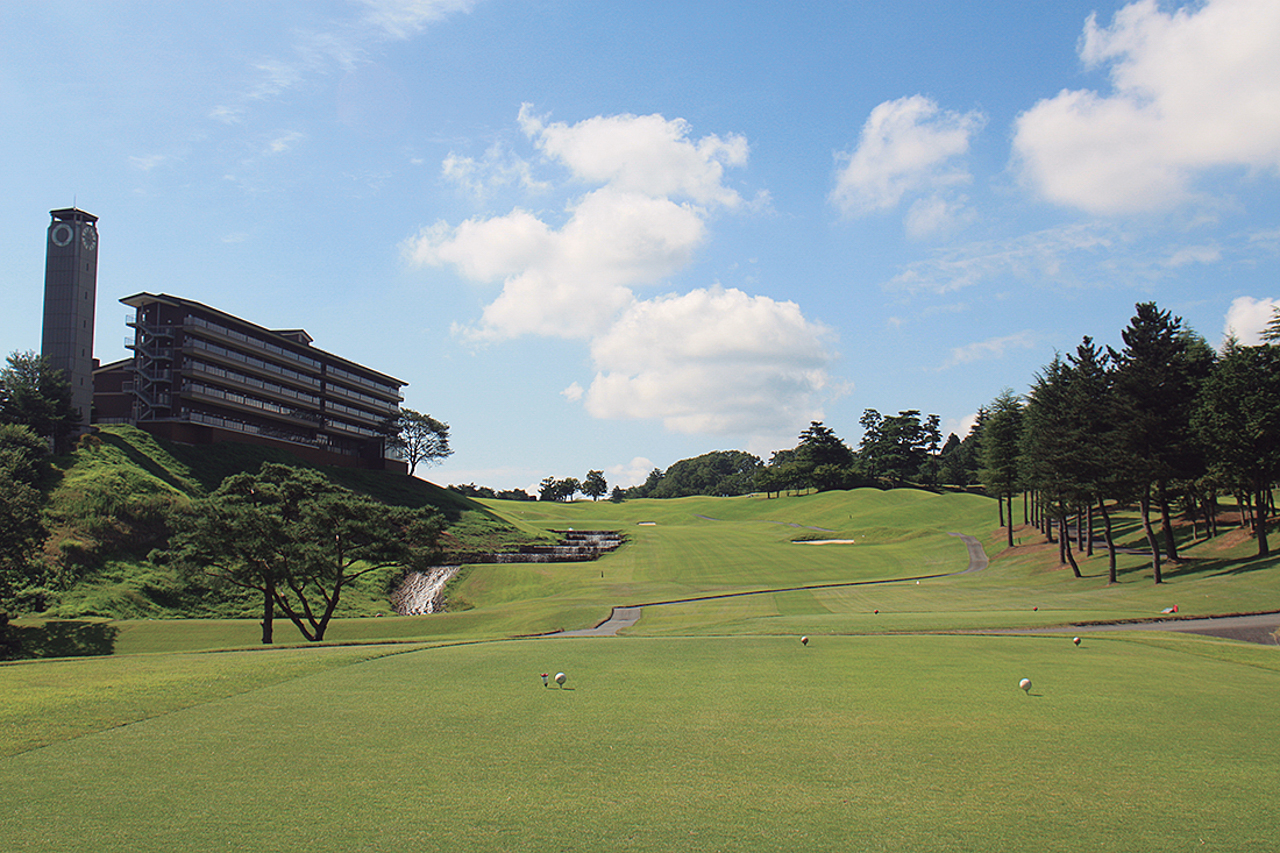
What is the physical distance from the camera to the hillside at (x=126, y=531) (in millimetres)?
43219

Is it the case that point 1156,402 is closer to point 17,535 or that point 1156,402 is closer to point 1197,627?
point 1197,627

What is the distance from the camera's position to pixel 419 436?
4719 inches

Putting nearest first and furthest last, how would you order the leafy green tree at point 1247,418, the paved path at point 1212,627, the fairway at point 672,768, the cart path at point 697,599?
the fairway at point 672,768, the paved path at point 1212,627, the cart path at point 697,599, the leafy green tree at point 1247,418

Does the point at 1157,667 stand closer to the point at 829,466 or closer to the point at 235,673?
the point at 235,673

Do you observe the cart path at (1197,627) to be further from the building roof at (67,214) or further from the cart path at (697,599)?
the building roof at (67,214)

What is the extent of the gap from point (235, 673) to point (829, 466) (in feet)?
475

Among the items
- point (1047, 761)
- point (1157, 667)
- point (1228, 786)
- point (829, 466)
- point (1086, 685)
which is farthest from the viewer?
point (829, 466)

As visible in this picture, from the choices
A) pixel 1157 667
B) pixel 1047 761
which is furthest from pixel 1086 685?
pixel 1047 761

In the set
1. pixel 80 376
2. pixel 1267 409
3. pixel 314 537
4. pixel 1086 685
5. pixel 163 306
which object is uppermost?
pixel 163 306

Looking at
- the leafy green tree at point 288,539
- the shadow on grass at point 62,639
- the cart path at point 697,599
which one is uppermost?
the leafy green tree at point 288,539

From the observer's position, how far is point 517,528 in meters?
94.1

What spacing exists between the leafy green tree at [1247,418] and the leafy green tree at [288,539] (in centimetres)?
4374

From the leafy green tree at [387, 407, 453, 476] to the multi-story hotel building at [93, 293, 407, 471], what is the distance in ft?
26.3

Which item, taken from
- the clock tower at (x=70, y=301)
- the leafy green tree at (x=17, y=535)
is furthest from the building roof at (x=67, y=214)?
the leafy green tree at (x=17, y=535)
